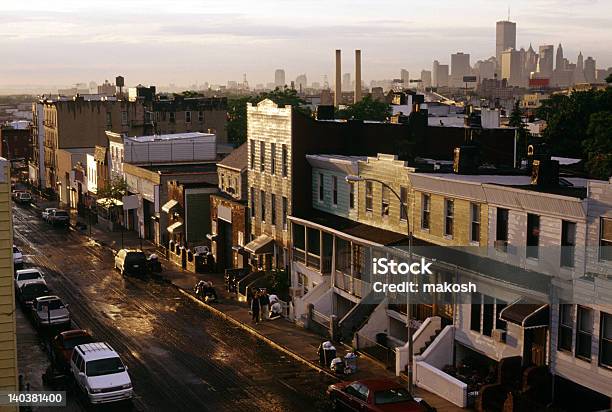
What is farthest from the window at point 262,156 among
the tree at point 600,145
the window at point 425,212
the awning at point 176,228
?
the tree at point 600,145

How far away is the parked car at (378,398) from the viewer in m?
30.1

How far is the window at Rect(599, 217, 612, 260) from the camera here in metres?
30.5

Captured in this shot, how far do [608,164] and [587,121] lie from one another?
22.2 m

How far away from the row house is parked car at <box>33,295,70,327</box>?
11748 millimetres

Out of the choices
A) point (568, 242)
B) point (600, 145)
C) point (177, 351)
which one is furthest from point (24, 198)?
point (568, 242)

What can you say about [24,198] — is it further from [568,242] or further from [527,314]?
[568,242]

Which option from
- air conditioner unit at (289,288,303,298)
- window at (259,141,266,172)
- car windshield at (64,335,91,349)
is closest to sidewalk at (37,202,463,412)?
air conditioner unit at (289,288,303,298)

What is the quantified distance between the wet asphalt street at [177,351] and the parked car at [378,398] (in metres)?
2.54

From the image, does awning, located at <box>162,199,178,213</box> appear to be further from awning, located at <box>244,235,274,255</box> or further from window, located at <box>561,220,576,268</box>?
window, located at <box>561,220,576,268</box>

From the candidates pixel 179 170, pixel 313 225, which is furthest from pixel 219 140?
pixel 313 225

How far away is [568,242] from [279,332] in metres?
17.3

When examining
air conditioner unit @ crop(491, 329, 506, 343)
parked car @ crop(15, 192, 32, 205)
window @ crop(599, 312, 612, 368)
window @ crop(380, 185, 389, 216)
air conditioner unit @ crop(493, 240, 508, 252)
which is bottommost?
parked car @ crop(15, 192, 32, 205)

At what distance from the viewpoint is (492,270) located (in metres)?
35.0

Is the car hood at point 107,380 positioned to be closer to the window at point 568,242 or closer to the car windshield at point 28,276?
the window at point 568,242
